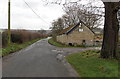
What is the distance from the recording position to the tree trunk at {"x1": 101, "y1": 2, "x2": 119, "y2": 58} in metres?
13.7

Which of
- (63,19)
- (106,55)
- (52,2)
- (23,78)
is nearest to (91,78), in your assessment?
(23,78)

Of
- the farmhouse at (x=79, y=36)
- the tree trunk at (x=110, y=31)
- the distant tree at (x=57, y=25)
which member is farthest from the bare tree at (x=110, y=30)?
the distant tree at (x=57, y=25)

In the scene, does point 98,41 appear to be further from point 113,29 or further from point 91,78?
point 91,78

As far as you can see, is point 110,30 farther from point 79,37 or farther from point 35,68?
point 79,37

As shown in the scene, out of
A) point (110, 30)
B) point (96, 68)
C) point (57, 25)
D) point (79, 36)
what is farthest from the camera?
point (57, 25)

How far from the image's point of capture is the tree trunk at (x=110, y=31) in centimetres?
1374

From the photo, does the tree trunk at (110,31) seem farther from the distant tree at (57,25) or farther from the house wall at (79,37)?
the distant tree at (57,25)

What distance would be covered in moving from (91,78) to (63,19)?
56325 mm

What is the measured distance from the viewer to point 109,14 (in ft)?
45.1

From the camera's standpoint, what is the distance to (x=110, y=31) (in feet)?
45.9

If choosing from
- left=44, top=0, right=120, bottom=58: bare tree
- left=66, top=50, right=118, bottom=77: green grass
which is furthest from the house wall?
left=66, top=50, right=118, bottom=77: green grass

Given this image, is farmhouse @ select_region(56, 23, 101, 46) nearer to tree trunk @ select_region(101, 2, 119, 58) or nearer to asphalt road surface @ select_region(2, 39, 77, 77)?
tree trunk @ select_region(101, 2, 119, 58)

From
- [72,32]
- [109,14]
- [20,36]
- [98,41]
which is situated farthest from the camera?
[98,41]

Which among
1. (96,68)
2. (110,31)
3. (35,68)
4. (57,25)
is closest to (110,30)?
(110,31)
